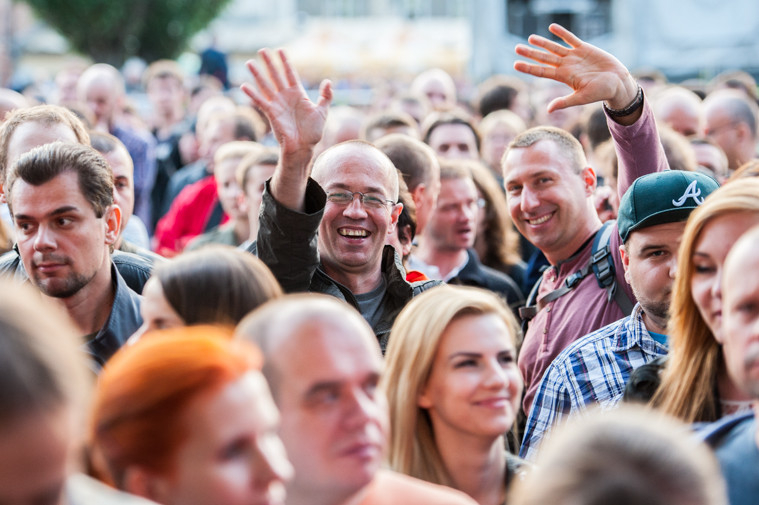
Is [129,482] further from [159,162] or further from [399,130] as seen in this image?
[159,162]

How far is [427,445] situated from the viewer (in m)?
2.80

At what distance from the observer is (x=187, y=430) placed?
1896 millimetres

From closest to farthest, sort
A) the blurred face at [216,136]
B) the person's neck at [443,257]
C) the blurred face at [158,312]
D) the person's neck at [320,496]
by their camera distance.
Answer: the person's neck at [320,496] → the blurred face at [158,312] → the person's neck at [443,257] → the blurred face at [216,136]

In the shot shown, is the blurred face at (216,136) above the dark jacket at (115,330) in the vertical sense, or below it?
above

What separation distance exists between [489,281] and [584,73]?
1803mm

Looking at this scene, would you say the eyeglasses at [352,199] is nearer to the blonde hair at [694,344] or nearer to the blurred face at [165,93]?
the blonde hair at [694,344]

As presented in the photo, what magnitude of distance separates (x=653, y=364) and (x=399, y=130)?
14.2ft

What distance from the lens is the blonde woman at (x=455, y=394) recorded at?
271cm

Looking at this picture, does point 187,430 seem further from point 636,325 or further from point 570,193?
point 570,193

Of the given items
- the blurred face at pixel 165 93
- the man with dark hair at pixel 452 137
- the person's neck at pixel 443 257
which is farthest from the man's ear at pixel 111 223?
the blurred face at pixel 165 93

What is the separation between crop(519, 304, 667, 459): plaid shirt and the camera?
3471mm

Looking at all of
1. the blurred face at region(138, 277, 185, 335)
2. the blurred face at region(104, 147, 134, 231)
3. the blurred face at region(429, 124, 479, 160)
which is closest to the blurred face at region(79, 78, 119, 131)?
the blurred face at region(429, 124, 479, 160)

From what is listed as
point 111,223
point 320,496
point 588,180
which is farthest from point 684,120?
point 320,496

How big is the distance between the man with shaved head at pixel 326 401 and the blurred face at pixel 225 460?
224mm
